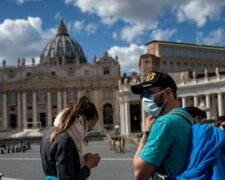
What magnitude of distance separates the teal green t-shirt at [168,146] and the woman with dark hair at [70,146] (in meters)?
0.92

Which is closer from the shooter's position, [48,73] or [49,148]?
[49,148]

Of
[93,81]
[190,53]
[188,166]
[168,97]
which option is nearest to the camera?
[188,166]

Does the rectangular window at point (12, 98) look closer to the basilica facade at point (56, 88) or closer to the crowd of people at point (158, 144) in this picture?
the basilica facade at point (56, 88)

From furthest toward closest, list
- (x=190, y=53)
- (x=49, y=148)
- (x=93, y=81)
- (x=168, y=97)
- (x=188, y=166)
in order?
(x=93, y=81) < (x=190, y=53) < (x=49, y=148) < (x=168, y=97) < (x=188, y=166)

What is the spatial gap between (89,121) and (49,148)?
51 centimetres

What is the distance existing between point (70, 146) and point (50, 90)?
4428 inches

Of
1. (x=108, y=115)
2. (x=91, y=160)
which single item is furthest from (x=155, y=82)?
(x=108, y=115)

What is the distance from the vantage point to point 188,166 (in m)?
3.51

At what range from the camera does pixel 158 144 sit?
3537mm

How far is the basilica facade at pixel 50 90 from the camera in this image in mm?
114625

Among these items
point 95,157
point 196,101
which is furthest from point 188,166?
point 196,101

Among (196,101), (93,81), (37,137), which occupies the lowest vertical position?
(37,137)

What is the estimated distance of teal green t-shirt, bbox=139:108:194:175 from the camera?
3.54 meters

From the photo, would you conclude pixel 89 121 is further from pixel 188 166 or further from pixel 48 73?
pixel 48 73
